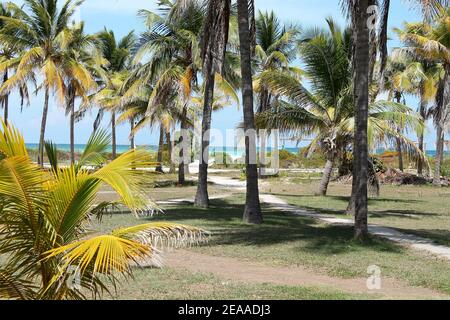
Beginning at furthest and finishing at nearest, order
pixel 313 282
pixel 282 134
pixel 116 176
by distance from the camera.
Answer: pixel 282 134 → pixel 313 282 → pixel 116 176

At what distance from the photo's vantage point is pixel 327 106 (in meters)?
20.7

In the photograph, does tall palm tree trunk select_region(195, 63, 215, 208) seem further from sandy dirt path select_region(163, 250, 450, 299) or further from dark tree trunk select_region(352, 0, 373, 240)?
sandy dirt path select_region(163, 250, 450, 299)

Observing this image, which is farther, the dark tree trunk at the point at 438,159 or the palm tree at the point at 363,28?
the dark tree trunk at the point at 438,159

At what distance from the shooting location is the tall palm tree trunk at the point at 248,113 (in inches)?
563

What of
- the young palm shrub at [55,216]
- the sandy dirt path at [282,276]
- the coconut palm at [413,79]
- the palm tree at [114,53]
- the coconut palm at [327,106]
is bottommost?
the sandy dirt path at [282,276]

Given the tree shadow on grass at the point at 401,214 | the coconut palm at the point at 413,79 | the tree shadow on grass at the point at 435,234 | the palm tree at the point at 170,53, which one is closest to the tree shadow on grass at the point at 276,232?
the tree shadow on grass at the point at 435,234

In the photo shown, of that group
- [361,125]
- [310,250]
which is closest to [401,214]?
[361,125]

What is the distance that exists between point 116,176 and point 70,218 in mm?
613

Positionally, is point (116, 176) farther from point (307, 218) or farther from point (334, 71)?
point (334, 71)

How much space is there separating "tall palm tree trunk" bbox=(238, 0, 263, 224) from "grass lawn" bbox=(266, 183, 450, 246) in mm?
3913

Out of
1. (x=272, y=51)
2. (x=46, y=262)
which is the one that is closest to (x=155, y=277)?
(x=46, y=262)

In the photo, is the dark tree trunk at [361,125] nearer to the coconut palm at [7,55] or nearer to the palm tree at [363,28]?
the palm tree at [363,28]

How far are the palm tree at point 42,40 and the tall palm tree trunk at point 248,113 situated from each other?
45.4 feet

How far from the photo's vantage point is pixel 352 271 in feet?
29.1
